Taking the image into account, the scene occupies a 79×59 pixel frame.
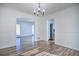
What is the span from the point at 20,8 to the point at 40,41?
973 millimetres

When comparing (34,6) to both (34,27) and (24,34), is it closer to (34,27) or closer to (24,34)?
(34,27)

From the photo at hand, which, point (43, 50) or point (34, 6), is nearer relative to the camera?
point (34, 6)

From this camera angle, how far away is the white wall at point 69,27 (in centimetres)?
174

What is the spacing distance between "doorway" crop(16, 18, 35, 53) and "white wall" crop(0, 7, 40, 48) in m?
0.10

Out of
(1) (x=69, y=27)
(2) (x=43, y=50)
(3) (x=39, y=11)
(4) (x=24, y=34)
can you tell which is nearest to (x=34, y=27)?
(4) (x=24, y=34)

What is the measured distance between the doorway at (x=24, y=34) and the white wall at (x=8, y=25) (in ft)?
0.33

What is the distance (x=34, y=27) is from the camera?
203 centimetres

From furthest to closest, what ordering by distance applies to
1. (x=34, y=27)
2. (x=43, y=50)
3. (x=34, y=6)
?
(x=34, y=27)
(x=43, y=50)
(x=34, y=6)

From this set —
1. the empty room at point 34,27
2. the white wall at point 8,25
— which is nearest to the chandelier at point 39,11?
the empty room at point 34,27

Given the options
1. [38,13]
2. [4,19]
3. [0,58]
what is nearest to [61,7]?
[38,13]

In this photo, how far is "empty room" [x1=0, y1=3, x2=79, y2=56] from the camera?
1.70 meters

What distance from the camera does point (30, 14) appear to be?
6.00ft

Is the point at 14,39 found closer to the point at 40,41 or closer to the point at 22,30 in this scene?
the point at 22,30

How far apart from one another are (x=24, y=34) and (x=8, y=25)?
1.62 feet
